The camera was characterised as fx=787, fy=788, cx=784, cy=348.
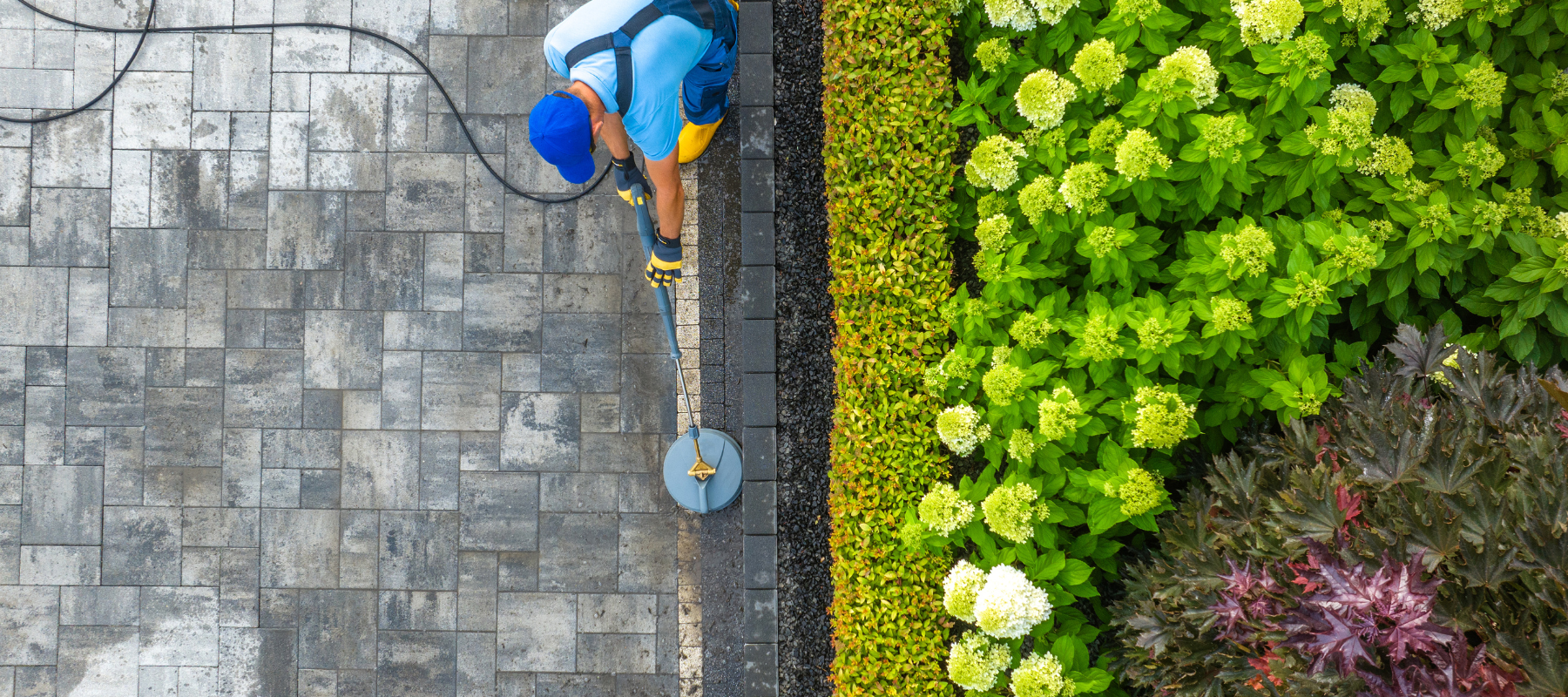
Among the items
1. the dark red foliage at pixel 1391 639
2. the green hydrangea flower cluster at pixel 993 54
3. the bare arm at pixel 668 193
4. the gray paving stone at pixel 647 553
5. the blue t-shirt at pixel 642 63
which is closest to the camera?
the dark red foliage at pixel 1391 639

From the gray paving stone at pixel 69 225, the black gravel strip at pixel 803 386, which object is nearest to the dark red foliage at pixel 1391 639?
the black gravel strip at pixel 803 386

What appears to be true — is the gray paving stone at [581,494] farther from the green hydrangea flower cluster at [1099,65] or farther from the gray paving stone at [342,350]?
the green hydrangea flower cluster at [1099,65]

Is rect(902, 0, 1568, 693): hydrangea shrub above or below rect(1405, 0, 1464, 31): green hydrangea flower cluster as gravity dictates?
below

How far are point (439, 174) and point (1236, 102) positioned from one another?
4.85m

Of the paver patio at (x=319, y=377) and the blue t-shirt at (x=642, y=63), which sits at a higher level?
the blue t-shirt at (x=642, y=63)

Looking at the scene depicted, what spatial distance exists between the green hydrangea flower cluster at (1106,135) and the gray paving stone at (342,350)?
15.5 feet

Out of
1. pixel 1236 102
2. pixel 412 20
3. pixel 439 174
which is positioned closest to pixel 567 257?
pixel 439 174

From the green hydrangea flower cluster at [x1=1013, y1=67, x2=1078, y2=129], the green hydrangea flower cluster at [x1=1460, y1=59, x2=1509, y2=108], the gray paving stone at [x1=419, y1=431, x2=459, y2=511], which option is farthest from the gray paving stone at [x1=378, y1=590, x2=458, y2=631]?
the green hydrangea flower cluster at [x1=1460, y1=59, x2=1509, y2=108]

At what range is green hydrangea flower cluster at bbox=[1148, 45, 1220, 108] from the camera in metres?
3.25

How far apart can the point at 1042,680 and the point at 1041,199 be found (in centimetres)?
213

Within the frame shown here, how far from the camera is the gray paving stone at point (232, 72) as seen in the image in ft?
18.1

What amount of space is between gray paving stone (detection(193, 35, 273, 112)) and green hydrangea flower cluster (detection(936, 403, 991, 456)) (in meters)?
5.18

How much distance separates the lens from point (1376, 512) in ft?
9.19

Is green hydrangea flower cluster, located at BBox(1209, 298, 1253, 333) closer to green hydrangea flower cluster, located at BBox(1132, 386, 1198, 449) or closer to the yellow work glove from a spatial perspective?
green hydrangea flower cluster, located at BBox(1132, 386, 1198, 449)
